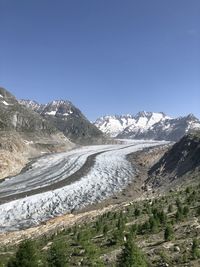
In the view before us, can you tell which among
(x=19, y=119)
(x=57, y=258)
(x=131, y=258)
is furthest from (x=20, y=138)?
(x=131, y=258)

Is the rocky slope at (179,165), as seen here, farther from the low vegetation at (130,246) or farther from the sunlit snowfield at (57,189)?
the low vegetation at (130,246)

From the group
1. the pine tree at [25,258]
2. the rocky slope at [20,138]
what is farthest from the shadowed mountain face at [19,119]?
the pine tree at [25,258]

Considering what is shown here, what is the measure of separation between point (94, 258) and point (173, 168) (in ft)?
206

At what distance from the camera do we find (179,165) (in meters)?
85.1

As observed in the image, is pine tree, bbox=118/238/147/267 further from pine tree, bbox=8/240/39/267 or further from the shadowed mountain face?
the shadowed mountain face

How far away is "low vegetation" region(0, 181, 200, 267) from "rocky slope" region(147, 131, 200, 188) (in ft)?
117

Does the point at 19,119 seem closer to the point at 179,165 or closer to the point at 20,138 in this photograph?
the point at 20,138

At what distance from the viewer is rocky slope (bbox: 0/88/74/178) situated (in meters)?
111

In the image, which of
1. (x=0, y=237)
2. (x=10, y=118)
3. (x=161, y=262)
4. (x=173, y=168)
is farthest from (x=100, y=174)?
(x=10, y=118)

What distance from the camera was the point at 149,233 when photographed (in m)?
28.8

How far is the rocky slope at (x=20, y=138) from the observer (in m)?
111

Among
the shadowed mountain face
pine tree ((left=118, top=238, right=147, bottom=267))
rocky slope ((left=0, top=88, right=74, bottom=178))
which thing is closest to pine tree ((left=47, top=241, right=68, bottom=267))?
pine tree ((left=118, top=238, right=147, bottom=267))

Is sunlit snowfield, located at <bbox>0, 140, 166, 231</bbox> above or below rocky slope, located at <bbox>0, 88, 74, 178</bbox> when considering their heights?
below

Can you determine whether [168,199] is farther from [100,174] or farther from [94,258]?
[100,174]
